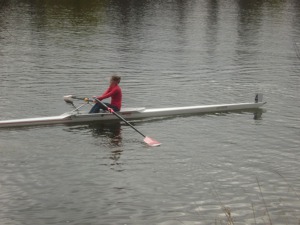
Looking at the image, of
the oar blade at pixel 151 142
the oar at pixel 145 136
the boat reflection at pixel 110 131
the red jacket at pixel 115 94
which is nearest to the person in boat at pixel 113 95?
the red jacket at pixel 115 94

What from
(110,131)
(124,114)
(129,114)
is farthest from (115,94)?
(110,131)

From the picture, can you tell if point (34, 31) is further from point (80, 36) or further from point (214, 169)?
point (214, 169)

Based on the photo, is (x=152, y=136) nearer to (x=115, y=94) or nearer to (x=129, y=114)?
(x=129, y=114)

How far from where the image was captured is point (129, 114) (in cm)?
2658

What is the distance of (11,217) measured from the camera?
52.2 ft

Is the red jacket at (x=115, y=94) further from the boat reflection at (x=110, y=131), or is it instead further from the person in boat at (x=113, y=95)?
the boat reflection at (x=110, y=131)

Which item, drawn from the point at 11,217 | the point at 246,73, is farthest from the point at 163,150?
the point at 246,73

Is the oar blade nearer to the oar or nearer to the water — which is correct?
the oar

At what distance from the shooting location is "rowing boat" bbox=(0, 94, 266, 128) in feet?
81.4

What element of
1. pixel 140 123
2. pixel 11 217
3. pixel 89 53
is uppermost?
pixel 89 53

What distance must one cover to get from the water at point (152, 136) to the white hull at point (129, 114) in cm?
52

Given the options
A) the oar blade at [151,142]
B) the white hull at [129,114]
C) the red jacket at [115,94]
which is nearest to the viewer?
the oar blade at [151,142]

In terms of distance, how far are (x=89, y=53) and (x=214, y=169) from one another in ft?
92.4

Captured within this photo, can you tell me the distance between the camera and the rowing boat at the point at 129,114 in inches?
976
